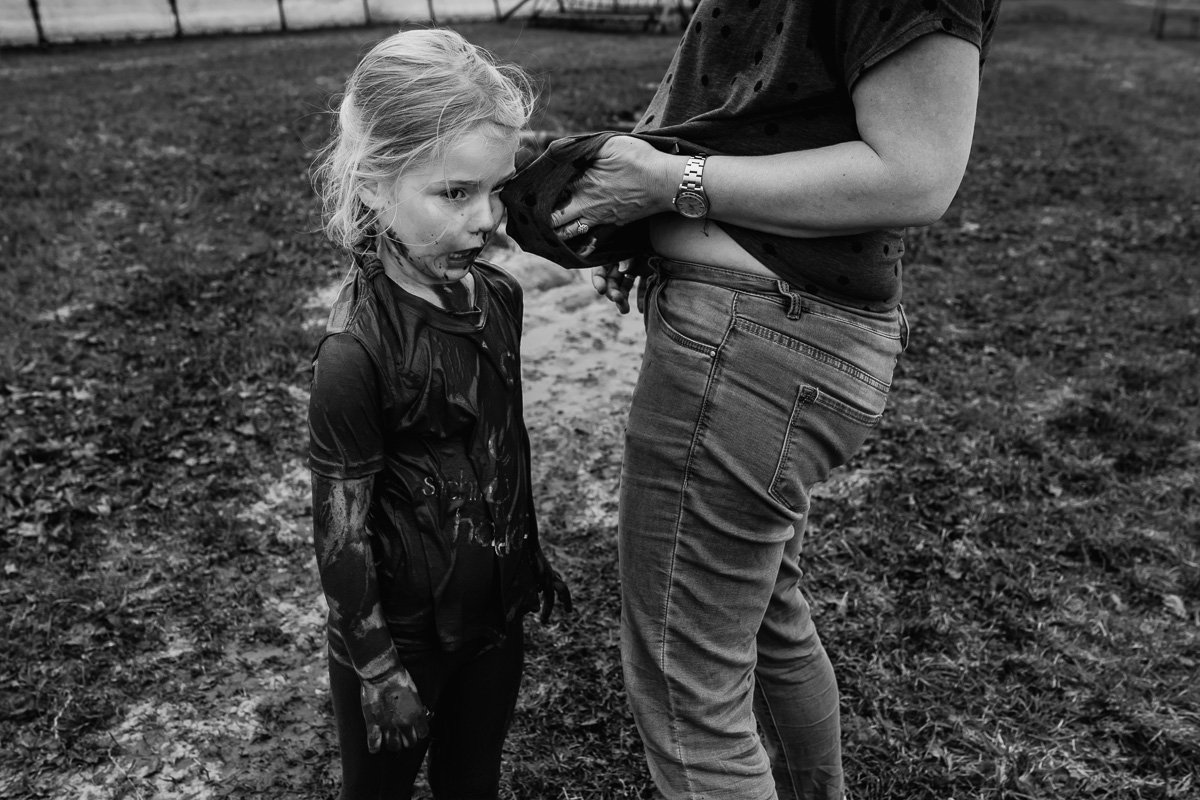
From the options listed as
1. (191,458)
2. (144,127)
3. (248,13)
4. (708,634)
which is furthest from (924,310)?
(248,13)

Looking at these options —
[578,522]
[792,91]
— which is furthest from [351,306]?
[578,522]

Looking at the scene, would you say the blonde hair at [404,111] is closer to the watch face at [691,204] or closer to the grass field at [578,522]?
the grass field at [578,522]

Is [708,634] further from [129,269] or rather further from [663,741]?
[129,269]

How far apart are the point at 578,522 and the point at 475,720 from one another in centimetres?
180

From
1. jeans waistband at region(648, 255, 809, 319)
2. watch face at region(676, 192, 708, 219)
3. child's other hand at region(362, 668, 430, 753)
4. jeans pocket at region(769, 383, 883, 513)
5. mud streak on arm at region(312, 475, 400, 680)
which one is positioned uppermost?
watch face at region(676, 192, 708, 219)

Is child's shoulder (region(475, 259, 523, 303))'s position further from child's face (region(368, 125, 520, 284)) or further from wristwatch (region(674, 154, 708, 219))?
wristwatch (region(674, 154, 708, 219))

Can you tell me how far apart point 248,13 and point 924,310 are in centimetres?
1809

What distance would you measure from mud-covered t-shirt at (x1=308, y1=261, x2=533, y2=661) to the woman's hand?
0.25 m

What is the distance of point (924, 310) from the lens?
5613 millimetres

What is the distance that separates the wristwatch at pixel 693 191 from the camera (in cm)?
146

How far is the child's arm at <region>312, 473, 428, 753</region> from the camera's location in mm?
1549

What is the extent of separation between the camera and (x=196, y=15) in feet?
61.8

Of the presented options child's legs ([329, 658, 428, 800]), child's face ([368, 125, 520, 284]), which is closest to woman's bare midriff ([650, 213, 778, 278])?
child's face ([368, 125, 520, 284])

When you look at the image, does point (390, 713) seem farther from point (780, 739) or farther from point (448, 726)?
point (780, 739)
